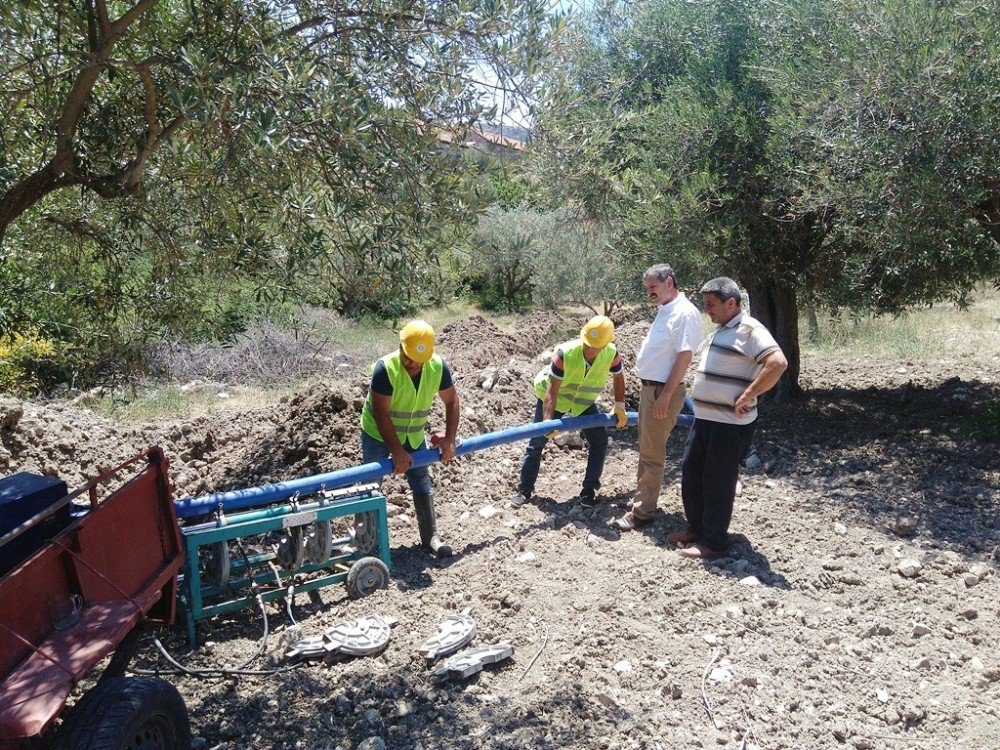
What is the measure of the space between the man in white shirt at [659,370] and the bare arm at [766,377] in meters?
0.54

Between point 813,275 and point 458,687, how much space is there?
655 cm

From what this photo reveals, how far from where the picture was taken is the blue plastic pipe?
4742 millimetres

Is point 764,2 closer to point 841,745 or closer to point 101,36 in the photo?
point 101,36

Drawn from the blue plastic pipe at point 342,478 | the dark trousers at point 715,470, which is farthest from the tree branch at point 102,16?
the dark trousers at point 715,470

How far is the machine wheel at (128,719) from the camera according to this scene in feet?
9.50

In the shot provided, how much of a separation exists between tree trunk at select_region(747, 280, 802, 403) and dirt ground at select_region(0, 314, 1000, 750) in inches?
56.9

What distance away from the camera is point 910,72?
633 centimetres

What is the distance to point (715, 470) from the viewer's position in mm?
5492

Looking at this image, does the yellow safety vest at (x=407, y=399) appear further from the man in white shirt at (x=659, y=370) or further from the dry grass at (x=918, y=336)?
the dry grass at (x=918, y=336)

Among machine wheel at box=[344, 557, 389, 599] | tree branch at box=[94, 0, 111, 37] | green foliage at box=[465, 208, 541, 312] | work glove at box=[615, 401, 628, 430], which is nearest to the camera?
tree branch at box=[94, 0, 111, 37]

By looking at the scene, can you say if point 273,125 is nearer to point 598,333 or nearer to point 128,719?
point 128,719

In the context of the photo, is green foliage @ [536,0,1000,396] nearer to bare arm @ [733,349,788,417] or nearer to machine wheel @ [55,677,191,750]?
bare arm @ [733,349,788,417]

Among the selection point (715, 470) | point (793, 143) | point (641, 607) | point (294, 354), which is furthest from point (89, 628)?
point (294, 354)

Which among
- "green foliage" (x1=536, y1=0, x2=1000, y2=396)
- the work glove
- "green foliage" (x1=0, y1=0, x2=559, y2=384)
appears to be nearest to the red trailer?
"green foliage" (x1=0, y1=0, x2=559, y2=384)
